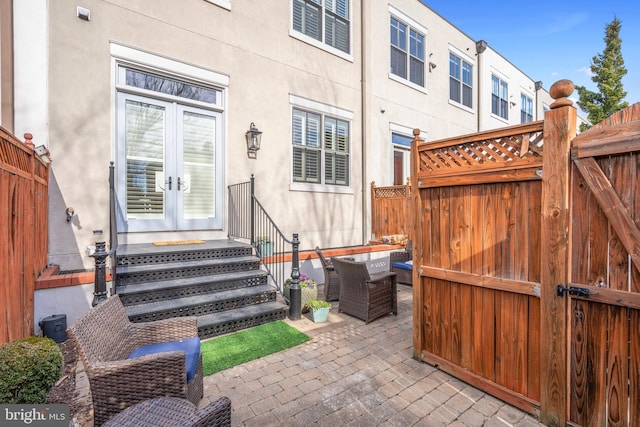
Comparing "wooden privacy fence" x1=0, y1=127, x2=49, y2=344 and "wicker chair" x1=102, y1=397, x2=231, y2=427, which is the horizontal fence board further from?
"wooden privacy fence" x1=0, y1=127, x2=49, y2=344

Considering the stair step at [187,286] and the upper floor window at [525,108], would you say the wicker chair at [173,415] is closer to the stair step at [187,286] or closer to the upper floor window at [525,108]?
the stair step at [187,286]

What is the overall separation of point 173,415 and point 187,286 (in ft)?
9.09

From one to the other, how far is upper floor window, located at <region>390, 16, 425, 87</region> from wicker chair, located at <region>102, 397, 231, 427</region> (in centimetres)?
942

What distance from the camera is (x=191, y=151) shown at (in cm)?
564

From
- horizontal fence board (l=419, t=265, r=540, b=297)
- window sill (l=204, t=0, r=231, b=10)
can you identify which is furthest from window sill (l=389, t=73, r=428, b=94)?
horizontal fence board (l=419, t=265, r=540, b=297)

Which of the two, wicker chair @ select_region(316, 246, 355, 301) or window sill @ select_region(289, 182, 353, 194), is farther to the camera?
window sill @ select_region(289, 182, 353, 194)

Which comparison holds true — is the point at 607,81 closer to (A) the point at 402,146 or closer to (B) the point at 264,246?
(A) the point at 402,146

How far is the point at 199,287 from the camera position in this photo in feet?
14.4

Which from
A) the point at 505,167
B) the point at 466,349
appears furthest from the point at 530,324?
the point at 505,167

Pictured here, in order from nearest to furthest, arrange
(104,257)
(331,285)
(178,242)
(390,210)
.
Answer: (104,257), (178,242), (331,285), (390,210)

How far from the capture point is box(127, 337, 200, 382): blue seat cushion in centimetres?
244

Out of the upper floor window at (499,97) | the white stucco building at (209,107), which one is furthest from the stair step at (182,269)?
the upper floor window at (499,97)

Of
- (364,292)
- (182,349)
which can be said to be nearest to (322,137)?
(364,292)

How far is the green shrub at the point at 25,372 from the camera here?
219 cm
